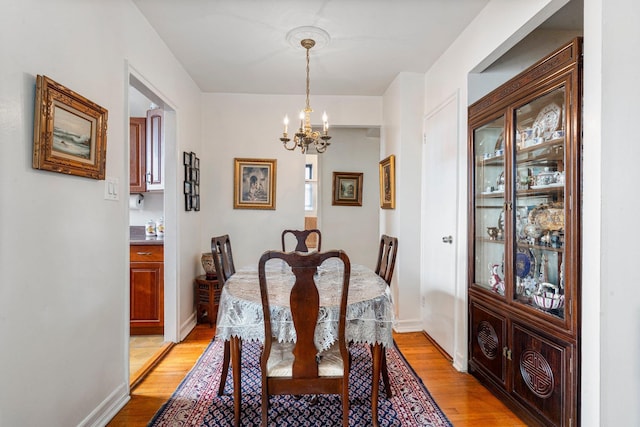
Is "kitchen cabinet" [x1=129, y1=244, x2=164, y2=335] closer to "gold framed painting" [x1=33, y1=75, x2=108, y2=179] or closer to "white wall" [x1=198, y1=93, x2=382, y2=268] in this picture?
"white wall" [x1=198, y1=93, x2=382, y2=268]

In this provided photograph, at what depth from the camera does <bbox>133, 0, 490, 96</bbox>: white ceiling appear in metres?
2.15

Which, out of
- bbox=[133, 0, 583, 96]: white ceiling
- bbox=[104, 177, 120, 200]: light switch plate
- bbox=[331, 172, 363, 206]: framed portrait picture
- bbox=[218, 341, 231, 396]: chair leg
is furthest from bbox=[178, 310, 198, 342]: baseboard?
bbox=[331, 172, 363, 206]: framed portrait picture

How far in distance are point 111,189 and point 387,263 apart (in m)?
1.82

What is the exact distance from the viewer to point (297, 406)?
196 cm

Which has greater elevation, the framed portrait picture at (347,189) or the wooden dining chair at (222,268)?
the framed portrait picture at (347,189)

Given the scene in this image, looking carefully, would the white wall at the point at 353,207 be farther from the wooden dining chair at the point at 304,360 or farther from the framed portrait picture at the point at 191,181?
the wooden dining chair at the point at 304,360

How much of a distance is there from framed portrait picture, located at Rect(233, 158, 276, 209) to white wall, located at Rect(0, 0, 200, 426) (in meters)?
1.75

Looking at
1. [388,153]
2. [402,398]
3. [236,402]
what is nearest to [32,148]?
[236,402]

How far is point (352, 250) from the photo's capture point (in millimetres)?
5320

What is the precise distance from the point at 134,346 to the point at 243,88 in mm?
2855

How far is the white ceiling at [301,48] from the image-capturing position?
7.05ft

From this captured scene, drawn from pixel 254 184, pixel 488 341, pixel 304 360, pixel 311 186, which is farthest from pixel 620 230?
pixel 311 186

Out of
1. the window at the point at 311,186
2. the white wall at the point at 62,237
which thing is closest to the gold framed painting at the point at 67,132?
the white wall at the point at 62,237

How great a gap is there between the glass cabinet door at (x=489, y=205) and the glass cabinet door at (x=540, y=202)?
14 cm
